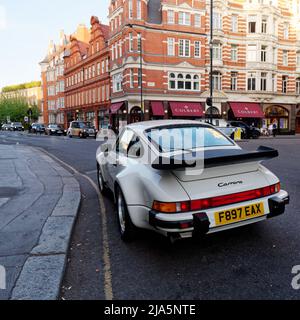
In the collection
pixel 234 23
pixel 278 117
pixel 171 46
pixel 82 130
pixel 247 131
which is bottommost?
pixel 247 131

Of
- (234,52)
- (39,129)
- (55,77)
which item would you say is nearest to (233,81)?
(234,52)

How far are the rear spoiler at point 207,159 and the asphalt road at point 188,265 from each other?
109cm

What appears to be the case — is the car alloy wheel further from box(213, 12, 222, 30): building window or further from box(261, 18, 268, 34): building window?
box(261, 18, 268, 34): building window

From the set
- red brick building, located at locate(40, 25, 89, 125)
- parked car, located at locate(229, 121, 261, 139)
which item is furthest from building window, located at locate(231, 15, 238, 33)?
red brick building, located at locate(40, 25, 89, 125)

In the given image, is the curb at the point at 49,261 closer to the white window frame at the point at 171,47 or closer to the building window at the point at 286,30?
the white window frame at the point at 171,47

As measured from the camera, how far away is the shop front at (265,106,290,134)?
37438mm

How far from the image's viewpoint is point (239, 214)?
3.20 metres

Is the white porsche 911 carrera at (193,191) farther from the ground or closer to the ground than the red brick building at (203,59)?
closer to the ground

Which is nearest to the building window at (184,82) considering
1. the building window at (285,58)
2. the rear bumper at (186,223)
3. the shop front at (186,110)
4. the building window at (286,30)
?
the shop front at (186,110)

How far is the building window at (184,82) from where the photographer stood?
33.5 m

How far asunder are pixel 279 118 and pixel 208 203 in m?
39.0

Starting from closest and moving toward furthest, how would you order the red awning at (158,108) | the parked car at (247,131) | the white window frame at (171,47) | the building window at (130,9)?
the parked car at (247,131)
the building window at (130,9)
the red awning at (158,108)
the white window frame at (171,47)

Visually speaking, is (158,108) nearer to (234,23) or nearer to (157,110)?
(157,110)

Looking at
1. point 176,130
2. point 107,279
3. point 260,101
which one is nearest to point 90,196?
point 176,130
